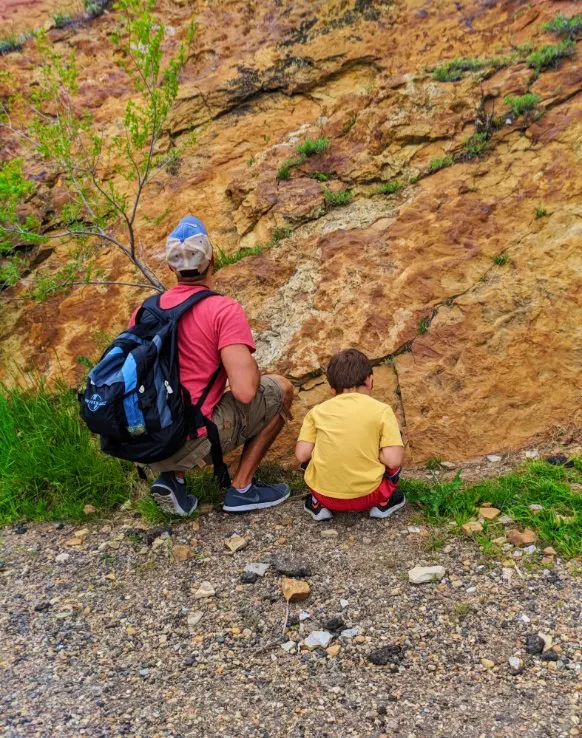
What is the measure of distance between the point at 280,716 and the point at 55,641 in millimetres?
1245

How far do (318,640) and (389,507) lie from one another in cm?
98


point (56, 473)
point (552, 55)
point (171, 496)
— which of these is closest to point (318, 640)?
point (171, 496)

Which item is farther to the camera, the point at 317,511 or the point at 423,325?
the point at 423,325

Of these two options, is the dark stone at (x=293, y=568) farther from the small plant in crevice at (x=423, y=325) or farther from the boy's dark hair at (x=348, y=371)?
the small plant in crevice at (x=423, y=325)

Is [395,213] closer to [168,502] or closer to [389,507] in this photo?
[389,507]

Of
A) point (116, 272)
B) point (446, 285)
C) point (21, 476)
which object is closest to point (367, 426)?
point (446, 285)

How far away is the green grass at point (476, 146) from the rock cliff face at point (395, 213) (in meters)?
0.05

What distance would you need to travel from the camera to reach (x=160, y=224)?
18.0 feet

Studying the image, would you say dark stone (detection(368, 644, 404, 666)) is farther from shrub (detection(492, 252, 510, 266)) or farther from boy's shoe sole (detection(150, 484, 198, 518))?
shrub (detection(492, 252, 510, 266))

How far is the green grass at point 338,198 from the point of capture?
16.3 ft

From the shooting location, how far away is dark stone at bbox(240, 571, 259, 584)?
10.7ft

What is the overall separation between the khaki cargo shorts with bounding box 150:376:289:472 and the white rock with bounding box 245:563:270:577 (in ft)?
2.19

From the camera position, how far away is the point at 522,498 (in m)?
3.48

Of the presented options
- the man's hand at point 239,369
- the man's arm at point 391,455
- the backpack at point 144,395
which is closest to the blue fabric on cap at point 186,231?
the backpack at point 144,395
